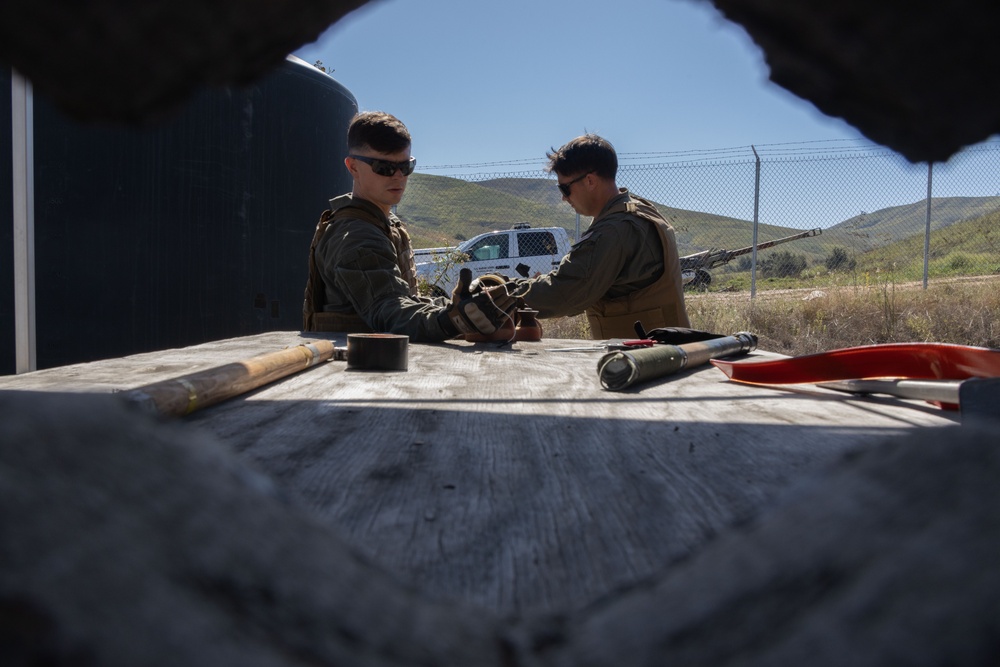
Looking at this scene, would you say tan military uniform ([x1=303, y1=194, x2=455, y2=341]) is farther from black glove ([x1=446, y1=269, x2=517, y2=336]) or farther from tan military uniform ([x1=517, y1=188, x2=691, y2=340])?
tan military uniform ([x1=517, y1=188, x2=691, y2=340])

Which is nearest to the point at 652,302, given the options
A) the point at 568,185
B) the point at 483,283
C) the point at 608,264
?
the point at 608,264

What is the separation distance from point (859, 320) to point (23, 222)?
7221mm

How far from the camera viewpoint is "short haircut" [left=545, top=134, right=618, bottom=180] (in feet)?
13.3

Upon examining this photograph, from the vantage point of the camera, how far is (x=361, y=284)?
10.3ft

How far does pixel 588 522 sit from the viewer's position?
0.70 m

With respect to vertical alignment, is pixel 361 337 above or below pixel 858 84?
below

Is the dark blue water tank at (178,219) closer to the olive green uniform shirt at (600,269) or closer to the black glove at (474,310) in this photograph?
the black glove at (474,310)

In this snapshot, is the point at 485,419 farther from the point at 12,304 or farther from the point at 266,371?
the point at 12,304

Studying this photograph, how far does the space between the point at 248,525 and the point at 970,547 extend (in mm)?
369

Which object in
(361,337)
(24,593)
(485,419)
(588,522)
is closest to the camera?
(24,593)

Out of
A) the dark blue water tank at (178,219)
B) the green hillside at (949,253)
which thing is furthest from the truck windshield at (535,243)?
the dark blue water tank at (178,219)

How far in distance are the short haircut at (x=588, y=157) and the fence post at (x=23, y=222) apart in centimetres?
262

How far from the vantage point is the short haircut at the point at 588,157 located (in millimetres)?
4062

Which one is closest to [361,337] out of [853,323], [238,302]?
[238,302]
